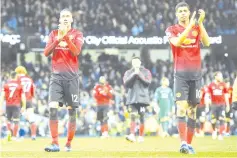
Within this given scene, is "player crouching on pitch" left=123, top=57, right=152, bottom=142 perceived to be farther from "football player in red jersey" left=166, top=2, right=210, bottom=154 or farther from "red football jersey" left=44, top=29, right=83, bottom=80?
"football player in red jersey" left=166, top=2, right=210, bottom=154

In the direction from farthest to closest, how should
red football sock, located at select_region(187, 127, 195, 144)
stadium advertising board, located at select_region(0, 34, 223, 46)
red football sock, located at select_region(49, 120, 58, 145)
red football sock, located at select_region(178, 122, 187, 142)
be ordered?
stadium advertising board, located at select_region(0, 34, 223, 46) < red football sock, located at select_region(49, 120, 58, 145) < red football sock, located at select_region(187, 127, 195, 144) < red football sock, located at select_region(178, 122, 187, 142)

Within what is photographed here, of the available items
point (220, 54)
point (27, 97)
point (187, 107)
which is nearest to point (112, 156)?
point (187, 107)

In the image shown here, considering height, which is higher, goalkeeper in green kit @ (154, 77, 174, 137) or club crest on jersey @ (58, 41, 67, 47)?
club crest on jersey @ (58, 41, 67, 47)

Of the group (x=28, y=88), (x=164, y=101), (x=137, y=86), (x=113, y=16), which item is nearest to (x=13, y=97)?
(x=28, y=88)

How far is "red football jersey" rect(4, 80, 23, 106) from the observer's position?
2050 centimetres

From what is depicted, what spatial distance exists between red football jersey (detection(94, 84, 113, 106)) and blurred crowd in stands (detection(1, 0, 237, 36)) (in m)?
10.3

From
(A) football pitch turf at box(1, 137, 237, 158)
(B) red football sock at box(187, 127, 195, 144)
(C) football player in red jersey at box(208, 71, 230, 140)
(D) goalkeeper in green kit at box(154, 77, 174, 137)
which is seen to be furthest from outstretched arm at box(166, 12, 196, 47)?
(D) goalkeeper in green kit at box(154, 77, 174, 137)

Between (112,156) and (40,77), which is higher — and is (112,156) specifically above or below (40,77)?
below

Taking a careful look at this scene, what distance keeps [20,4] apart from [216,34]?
10459mm

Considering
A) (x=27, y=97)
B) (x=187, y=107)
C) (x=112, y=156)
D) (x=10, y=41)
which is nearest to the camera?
(x=112, y=156)

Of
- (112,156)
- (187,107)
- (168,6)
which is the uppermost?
(168,6)

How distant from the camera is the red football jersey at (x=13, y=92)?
2050 cm

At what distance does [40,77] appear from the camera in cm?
3409

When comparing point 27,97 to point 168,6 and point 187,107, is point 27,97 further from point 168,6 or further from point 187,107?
point 168,6
